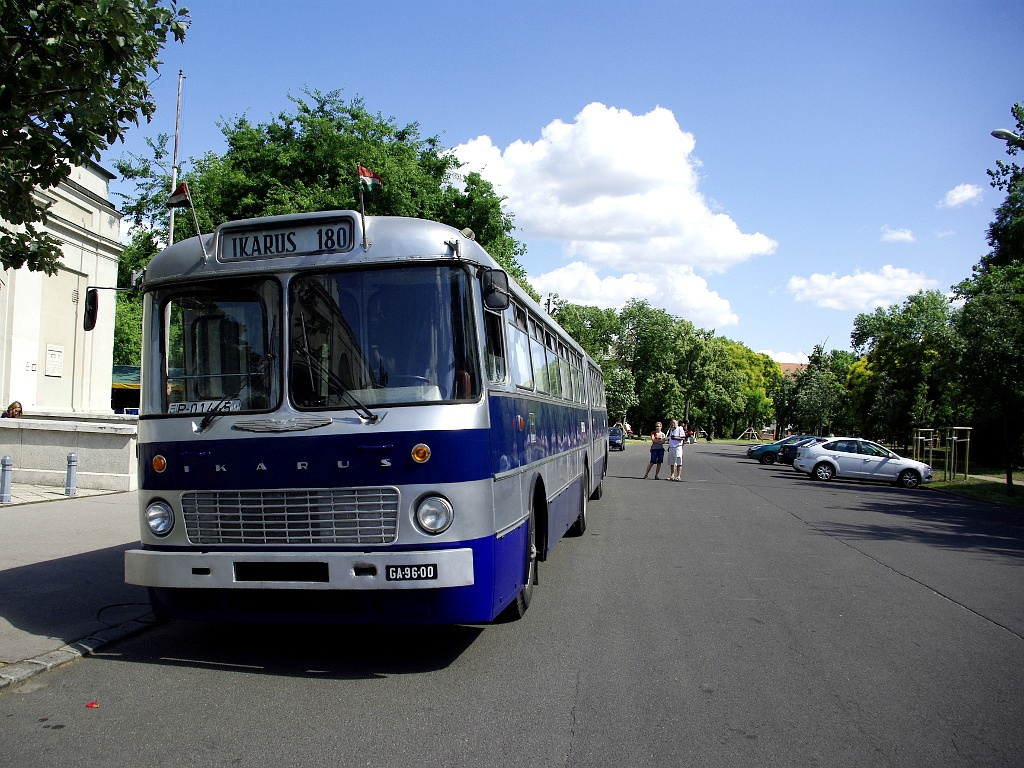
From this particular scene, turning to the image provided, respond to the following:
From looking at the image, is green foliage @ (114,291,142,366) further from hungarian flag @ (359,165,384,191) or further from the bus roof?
hungarian flag @ (359,165,384,191)

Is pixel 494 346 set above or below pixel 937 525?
above

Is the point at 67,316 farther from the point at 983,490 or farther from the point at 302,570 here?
the point at 983,490

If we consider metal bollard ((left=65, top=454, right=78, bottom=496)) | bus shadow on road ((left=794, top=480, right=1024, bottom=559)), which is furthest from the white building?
bus shadow on road ((left=794, top=480, right=1024, bottom=559))

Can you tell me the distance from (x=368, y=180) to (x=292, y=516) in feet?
7.49

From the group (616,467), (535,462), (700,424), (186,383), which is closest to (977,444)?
(616,467)

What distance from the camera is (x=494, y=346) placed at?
6.08 meters

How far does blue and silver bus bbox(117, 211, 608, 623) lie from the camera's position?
5418 mm

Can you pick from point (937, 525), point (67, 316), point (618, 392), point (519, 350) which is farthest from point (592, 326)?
point (519, 350)

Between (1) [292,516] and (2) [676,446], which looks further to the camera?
(2) [676,446]

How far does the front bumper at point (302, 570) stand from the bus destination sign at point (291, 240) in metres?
2.02

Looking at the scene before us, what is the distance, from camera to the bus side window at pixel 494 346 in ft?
19.5

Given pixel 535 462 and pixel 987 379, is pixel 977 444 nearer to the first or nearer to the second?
pixel 987 379

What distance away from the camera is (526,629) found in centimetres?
687

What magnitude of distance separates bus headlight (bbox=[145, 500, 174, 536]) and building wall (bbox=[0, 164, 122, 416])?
1629 cm
